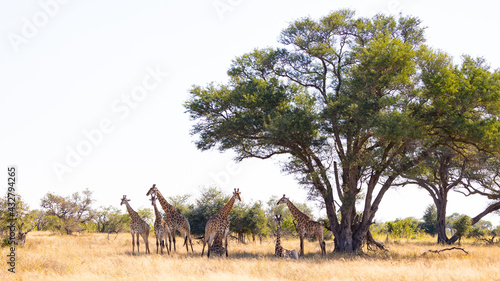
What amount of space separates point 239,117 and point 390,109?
7092 mm

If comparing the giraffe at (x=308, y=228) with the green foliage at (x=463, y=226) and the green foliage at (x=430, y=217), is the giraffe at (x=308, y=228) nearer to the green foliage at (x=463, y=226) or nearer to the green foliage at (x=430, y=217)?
the green foliage at (x=463, y=226)

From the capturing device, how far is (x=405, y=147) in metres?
19.3

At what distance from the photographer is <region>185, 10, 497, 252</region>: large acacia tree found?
1764cm

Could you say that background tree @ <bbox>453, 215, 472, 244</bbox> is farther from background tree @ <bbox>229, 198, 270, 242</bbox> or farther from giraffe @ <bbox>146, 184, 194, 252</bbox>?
giraffe @ <bbox>146, 184, 194, 252</bbox>

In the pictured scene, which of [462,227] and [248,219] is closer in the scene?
[248,219]

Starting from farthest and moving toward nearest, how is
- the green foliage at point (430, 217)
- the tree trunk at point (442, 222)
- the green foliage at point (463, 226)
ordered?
1. the green foliage at point (430, 217)
2. the green foliage at point (463, 226)
3. the tree trunk at point (442, 222)

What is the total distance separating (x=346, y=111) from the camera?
62.3 ft

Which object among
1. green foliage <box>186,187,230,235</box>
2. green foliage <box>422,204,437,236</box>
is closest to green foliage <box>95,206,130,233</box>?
green foliage <box>186,187,230,235</box>

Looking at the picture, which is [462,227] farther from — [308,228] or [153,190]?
[153,190]

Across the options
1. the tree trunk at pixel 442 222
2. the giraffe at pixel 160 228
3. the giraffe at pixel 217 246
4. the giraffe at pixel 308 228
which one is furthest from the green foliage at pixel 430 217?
the giraffe at pixel 160 228

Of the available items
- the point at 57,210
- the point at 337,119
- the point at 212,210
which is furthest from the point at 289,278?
the point at 57,210

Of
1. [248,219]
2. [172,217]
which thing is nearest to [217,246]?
[172,217]

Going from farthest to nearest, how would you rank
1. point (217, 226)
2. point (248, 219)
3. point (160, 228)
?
point (248, 219) → point (160, 228) → point (217, 226)

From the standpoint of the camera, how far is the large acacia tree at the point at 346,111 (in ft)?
57.9
